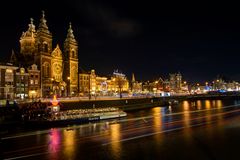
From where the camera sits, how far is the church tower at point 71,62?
397 feet

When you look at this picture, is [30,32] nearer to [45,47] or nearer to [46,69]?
[45,47]

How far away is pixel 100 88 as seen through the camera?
156000mm

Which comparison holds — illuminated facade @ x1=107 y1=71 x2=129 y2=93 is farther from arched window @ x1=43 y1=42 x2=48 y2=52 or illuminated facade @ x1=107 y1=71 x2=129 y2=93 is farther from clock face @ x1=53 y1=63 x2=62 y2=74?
arched window @ x1=43 y1=42 x2=48 y2=52

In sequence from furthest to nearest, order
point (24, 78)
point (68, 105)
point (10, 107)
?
point (24, 78) < point (68, 105) < point (10, 107)

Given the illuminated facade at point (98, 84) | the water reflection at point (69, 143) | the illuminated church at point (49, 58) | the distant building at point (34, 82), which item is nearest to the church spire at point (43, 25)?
the illuminated church at point (49, 58)

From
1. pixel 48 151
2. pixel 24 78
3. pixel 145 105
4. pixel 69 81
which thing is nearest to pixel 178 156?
pixel 48 151

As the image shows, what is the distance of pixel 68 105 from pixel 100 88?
91453mm

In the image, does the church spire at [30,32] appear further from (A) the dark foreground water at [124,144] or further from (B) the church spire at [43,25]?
(A) the dark foreground water at [124,144]

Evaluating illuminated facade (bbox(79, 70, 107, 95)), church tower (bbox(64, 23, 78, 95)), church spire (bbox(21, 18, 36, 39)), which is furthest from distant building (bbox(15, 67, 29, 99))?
illuminated facade (bbox(79, 70, 107, 95))

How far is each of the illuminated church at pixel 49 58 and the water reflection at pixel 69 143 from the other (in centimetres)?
6360

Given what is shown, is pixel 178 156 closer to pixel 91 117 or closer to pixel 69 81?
pixel 91 117

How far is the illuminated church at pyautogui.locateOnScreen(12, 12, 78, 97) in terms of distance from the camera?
342ft

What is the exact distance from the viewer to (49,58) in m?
108

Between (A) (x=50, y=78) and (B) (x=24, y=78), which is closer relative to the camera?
(B) (x=24, y=78)
